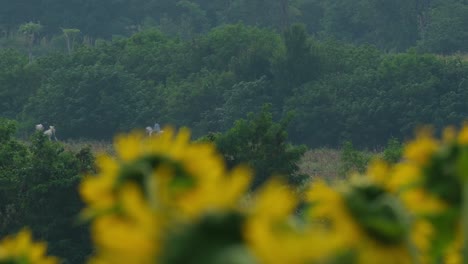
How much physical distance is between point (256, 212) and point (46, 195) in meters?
21.3

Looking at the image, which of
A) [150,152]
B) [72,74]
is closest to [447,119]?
[72,74]

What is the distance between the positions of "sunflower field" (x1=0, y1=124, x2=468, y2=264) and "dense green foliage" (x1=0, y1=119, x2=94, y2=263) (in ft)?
65.3

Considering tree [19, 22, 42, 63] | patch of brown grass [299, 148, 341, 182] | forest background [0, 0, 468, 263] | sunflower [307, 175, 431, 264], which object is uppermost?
tree [19, 22, 42, 63]

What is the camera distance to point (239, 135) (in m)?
24.1

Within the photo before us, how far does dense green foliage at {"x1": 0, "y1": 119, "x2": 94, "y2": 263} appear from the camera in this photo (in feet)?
72.4

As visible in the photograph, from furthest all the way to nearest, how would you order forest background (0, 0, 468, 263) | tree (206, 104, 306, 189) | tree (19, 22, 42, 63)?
tree (19, 22, 42, 63)
forest background (0, 0, 468, 263)
tree (206, 104, 306, 189)

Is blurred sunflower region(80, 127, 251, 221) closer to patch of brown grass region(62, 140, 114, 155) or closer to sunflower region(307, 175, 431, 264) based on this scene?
sunflower region(307, 175, 431, 264)

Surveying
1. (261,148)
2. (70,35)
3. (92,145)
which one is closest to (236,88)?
(92,145)

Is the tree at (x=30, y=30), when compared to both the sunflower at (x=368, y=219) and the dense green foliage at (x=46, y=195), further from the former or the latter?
the sunflower at (x=368, y=219)

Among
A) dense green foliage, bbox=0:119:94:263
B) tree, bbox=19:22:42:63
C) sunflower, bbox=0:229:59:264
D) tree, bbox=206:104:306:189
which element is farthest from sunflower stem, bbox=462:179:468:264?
tree, bbox=19:22:42:63

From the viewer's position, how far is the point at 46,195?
22625 mm

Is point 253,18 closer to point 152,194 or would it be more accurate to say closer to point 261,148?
point 261,148

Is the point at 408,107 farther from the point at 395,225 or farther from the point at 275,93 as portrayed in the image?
the point at 395,225

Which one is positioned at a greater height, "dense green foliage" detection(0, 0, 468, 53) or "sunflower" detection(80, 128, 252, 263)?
"dense green foliage" detection(0, 0, 468, 53)
